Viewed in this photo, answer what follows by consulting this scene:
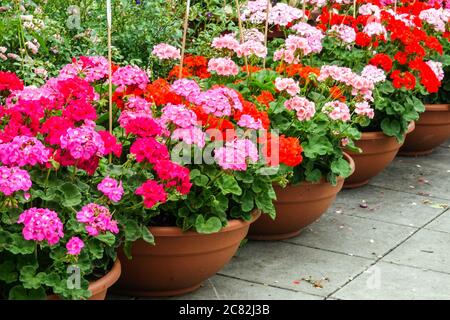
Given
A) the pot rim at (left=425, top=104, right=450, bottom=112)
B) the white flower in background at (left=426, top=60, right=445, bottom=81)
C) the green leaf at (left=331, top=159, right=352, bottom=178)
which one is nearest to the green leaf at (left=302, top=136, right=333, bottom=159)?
the green leaf at (left=331, top=159, right=352, bottom=178)

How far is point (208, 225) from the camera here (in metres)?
4.37

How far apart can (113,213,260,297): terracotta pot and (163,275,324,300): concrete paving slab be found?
8cm

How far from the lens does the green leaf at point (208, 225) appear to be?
4332 millimetres

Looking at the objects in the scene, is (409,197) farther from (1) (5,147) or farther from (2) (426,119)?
(1) (5,147)

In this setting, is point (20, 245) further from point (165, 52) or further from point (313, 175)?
point (313, 175)

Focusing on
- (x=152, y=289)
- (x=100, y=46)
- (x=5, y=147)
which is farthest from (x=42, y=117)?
(x=100, y=46)

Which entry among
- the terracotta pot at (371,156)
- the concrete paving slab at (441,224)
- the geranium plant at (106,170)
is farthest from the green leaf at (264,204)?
the terracotta pot at (371,156)

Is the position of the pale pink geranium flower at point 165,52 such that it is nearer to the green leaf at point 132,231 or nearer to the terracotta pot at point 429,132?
the green leaf at point 132,231

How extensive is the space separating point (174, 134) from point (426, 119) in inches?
125

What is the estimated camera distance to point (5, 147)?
12.1 feet

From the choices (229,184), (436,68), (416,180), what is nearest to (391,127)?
(436,68)

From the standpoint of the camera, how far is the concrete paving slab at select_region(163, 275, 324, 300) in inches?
183

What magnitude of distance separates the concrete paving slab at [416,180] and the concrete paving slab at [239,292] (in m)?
2.00

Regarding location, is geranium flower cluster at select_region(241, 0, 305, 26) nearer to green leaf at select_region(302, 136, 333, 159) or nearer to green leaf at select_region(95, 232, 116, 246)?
green leaf at select_region(302, 136, 333, 159)
